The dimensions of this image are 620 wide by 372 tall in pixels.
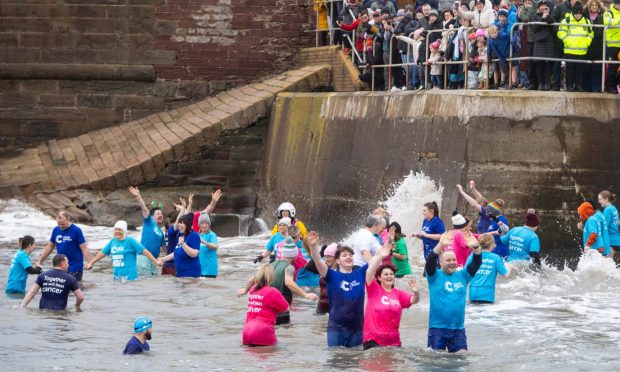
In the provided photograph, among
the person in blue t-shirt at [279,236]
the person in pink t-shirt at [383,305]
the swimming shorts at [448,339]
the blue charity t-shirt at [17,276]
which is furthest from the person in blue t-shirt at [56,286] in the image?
the swimming shorts at [448,339]

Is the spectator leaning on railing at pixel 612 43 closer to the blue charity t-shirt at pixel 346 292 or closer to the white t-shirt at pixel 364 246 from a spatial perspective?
the white t-shirt at pixel 364 246

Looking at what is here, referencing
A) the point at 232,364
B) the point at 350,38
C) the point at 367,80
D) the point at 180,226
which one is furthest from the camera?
the point at 350,38

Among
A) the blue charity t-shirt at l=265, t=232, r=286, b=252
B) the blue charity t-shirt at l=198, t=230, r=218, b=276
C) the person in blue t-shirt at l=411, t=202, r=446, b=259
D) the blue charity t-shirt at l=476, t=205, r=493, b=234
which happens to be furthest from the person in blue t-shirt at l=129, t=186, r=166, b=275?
the blue charity t-shirt at l=476, t=205, r=493, b=234

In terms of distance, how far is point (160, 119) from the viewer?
3044 centimetres

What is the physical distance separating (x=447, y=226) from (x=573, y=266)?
74.0 inches

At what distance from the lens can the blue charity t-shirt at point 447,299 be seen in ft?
43.0

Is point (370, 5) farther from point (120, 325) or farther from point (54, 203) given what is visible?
point (120, 325)

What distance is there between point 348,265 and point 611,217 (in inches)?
257

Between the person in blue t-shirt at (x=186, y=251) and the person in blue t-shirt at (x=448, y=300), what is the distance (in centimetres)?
556

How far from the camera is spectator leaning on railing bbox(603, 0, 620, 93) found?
21.2m

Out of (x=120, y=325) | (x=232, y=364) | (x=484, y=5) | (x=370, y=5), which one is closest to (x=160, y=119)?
(x=370, y=5)

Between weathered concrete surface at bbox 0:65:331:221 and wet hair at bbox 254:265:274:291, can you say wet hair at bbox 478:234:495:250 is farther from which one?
weathered concrete surface at bbox 0:65:331:221

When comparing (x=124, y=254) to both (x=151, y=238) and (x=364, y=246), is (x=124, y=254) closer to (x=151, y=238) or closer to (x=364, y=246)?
(x=151, y=238)

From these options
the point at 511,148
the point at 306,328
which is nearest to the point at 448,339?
the point at 306,328
